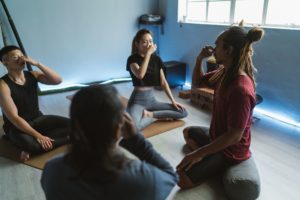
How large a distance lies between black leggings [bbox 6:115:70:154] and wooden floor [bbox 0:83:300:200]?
164 mm

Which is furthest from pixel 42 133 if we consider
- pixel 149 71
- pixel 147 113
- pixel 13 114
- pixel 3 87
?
pixel 149 71

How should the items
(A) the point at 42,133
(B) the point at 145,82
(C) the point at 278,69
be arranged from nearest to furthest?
(A) the point at 42,133
(B) the point at 145,82
(C) the point at 278,69

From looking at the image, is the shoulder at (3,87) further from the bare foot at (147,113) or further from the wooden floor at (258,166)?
the bare foot at (147,113)

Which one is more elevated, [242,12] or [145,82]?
[242,12]

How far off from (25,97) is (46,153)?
512 mm

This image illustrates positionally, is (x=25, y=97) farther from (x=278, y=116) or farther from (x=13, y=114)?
(x=278, y=116)

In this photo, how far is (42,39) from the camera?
3754 millimetres

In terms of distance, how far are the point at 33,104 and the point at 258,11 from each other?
2746 mm

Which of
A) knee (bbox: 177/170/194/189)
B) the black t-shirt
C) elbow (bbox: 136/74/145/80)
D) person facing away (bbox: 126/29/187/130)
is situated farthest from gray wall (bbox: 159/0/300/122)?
knee (bbox: 177/170/194/189)

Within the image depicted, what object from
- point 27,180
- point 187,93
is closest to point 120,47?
point 187,93

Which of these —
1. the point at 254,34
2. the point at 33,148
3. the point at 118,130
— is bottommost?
the point at 33,148

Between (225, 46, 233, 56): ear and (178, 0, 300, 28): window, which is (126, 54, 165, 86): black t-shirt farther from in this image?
(178, 0, 300, 28): window

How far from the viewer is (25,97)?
216 centimetres

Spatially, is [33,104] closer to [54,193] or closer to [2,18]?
[54,193]
